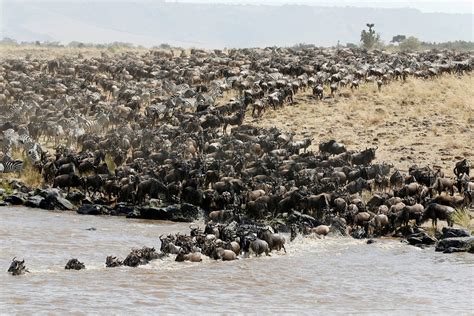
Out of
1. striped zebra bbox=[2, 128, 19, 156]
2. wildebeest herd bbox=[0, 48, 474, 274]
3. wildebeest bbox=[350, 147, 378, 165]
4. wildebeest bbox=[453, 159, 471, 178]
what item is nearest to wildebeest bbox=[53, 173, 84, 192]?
wildebeest herd bbox=[0, 48, 474, 274]

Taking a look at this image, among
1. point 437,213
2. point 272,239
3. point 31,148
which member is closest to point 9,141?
point 31,148

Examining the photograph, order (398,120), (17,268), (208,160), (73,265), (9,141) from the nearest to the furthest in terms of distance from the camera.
A: (17,268) < (73,265) < (208,160) < (9,141) < (398,120)

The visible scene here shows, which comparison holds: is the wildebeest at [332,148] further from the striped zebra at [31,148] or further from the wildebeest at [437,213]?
the striped zebra at [31,148]

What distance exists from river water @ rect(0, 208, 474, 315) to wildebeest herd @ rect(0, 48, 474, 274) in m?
0.97

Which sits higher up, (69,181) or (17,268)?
(69,181)

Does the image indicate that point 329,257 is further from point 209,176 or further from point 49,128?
point 49,128

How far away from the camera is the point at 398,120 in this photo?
33750 millimetres

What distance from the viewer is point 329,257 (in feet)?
62.4

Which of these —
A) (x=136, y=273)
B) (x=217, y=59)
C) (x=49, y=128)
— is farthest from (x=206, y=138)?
(x=217, y=59)

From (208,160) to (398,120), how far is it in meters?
10.00

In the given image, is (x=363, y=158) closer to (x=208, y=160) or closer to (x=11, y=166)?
(x=208, y=160)

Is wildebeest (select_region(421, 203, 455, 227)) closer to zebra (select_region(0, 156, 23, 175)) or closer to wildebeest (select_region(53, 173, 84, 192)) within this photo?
wildebeest (select_region(53, 173, 84, 192))

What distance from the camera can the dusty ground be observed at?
96.5 ft

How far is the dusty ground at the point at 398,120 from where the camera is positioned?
2942cm
